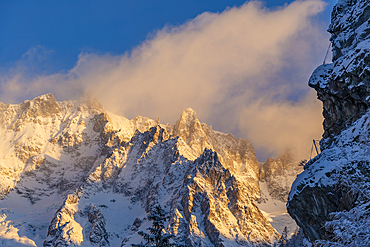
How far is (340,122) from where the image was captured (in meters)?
57.6

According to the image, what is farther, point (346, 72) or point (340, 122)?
point (340, 122)

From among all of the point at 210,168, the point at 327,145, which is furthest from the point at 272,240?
the point at 327,145

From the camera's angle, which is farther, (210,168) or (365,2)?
(210,168)

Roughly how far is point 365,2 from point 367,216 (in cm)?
4333

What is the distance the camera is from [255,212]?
185 metres

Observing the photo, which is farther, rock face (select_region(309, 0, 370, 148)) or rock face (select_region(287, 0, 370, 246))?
rock face (select_region(309, 0, 370, 148))

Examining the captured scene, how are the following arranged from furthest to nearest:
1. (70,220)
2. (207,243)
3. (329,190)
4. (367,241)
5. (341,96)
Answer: (70,220) < (207,243) < (341,96) < (329,190) < (367,241)

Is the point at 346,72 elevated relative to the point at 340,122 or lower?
elevated

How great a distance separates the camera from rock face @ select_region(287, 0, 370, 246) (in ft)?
154

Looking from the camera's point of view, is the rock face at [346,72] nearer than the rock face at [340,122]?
No

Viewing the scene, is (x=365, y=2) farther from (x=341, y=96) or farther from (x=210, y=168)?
(x=210, y=168)

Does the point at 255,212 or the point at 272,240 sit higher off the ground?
the point at 255,212

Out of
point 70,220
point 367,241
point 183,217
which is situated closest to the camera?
point 367,241

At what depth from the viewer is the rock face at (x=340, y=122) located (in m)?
46.9
